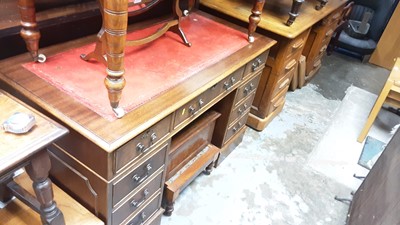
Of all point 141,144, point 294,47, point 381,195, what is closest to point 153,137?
point 141,144

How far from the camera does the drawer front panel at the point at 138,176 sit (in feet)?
4.36

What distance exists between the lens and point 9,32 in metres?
1.37

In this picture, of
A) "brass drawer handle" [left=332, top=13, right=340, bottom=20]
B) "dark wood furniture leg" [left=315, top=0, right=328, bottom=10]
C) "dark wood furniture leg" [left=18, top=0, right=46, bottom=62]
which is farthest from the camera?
"brass drawer handle" [left=332, top=13, right=340, bottom=20]

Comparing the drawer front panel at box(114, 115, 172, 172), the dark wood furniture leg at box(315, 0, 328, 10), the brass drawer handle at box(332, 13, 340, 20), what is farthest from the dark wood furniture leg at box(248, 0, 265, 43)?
the brass drawer handle at box(332, 13, 340, 20)

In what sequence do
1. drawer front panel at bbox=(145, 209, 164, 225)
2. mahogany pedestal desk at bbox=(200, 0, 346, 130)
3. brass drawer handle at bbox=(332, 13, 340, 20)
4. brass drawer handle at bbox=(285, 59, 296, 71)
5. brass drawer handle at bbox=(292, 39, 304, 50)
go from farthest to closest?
brass drawer handle at bbox=(332, 13, 340, 20) → brass drawer handle at bbox=(285, 59, 296, 71) → brass drawer handle at bbox=(292, 39, 304, 50) → mahogany pedestal desk at bbox=(200, 0, 346, 130) → drawer front panel at bbox=(145, 209, 164, 225)

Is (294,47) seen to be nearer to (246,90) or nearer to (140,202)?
(246,90)

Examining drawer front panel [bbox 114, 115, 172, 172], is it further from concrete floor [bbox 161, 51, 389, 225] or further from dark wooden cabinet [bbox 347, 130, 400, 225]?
dark wooden cabinet [bbox 347, 130, 400, 225]

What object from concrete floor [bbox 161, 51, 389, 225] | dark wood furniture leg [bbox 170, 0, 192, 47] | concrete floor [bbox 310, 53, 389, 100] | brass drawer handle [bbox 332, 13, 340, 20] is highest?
dark wood furniture leg [bbox 170, 0, 192, 47]

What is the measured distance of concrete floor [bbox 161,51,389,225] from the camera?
6.64 feet

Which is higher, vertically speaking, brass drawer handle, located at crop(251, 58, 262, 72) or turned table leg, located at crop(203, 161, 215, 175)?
brass drawer handle, located at crop(251, 58, 262, 72)

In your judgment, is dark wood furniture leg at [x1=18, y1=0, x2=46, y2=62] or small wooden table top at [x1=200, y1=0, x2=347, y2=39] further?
small wooden table top at [x1=200, y1=0, x2=347, y2=39]

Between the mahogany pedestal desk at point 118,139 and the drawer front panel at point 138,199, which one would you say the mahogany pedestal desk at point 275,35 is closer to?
the mahogany pedestal desk at point 118,139

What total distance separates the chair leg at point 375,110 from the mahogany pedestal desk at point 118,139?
1.36 metres

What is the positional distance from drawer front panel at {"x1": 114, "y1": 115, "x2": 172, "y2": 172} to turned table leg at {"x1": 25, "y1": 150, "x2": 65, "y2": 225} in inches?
9.2
